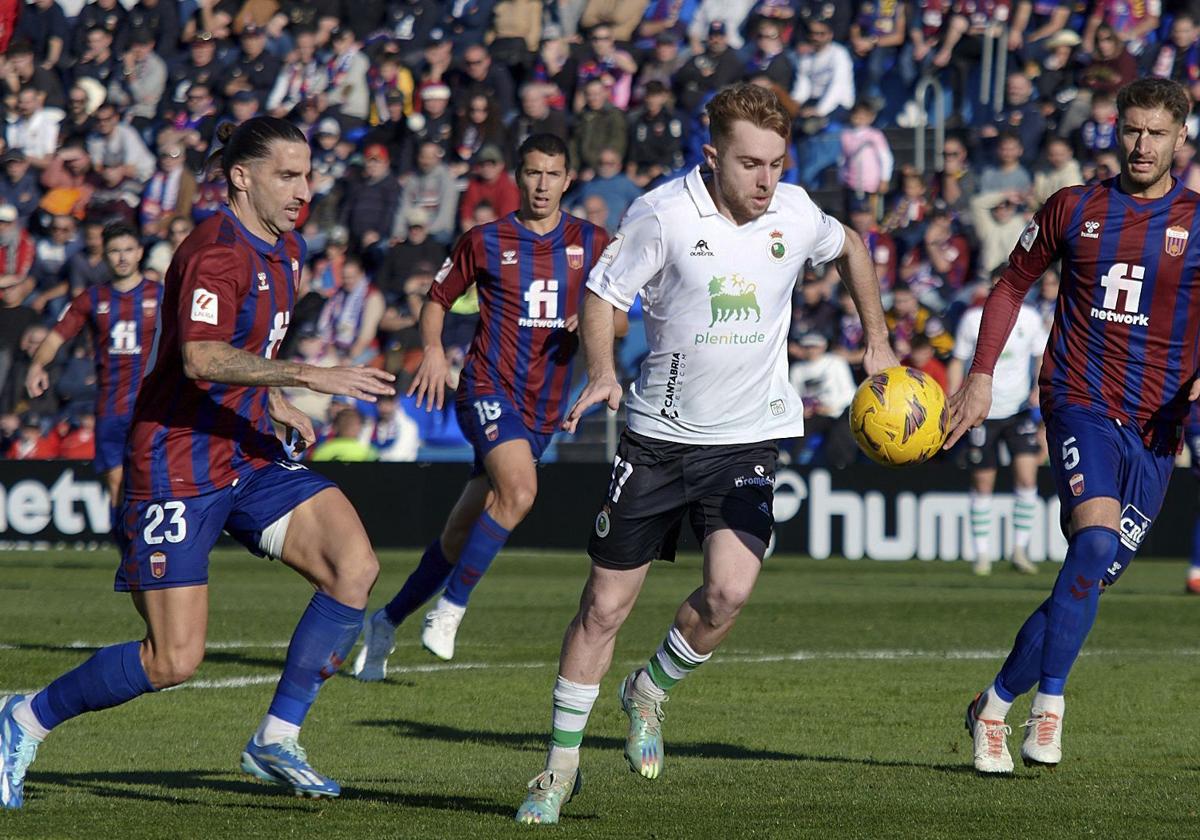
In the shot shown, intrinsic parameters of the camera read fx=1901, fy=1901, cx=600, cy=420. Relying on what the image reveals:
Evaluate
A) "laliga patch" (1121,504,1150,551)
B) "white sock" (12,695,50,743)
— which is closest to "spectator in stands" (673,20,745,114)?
"laliga patch" (1121,504,1150,551)

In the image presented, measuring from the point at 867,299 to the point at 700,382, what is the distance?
0.78 m

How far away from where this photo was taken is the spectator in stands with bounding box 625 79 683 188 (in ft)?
70.5

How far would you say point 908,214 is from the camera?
812 inches

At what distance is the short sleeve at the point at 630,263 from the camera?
6.31 m

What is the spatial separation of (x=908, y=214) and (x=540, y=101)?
187 inches

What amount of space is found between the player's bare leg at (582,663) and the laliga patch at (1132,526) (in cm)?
191

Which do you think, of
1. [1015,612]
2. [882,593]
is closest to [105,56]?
[882,593]

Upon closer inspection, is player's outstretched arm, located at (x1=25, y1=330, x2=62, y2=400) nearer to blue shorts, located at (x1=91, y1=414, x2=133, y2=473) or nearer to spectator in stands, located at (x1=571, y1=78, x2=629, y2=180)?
blue shorts, located at (x1=91, y1=414, x2=133, y2=473)

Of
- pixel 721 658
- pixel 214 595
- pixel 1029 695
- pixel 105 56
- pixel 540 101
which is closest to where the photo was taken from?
pixel 1029 695

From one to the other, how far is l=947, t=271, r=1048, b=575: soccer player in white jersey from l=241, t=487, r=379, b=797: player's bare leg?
11.2 meters

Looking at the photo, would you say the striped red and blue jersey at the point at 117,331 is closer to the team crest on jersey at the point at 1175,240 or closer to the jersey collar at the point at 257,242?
the jersey collar at the point at 257,242

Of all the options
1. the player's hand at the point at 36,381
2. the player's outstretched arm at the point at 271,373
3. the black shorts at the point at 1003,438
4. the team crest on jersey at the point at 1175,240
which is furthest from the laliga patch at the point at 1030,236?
the black shorts at the point at 1003,438

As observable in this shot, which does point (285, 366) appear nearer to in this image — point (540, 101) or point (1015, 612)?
point (1015, 612)

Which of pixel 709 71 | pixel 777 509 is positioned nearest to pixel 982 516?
pixel 777 509
